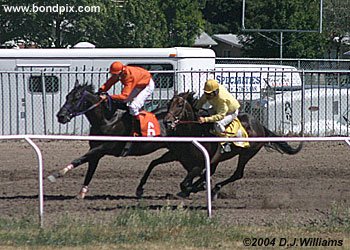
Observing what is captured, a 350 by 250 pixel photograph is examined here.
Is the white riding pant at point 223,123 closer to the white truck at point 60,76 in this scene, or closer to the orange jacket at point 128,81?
the orange jacket at point 128,81

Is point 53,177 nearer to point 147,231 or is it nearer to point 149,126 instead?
point 147,231

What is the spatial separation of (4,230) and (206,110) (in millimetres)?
3942

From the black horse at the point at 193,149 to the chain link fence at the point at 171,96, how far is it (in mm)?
8426

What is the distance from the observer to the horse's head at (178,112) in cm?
1284

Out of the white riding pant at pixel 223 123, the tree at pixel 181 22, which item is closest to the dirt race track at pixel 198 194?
the white riding pant at pixel 223 123

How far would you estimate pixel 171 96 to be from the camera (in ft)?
72.2

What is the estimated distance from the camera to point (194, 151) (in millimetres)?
11398

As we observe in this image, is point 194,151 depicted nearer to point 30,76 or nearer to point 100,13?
point 30,76

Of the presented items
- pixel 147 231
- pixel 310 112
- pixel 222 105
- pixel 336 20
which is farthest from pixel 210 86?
pixel 336 20

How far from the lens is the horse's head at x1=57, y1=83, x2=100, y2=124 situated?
1343 cm

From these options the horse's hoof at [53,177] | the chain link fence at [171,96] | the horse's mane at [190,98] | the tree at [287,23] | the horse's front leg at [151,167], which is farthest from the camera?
the tree at [287,23]

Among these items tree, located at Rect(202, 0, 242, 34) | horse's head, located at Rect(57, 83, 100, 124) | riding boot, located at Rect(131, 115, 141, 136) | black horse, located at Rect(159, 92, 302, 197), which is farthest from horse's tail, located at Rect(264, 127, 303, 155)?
tree, located at Rect(202, 0, 242, 34)

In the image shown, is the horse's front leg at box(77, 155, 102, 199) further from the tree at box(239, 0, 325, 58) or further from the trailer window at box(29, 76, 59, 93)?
the tree at box(239, 0, 325, 58)

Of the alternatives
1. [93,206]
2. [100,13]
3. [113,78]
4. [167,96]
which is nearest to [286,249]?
[93,206]
